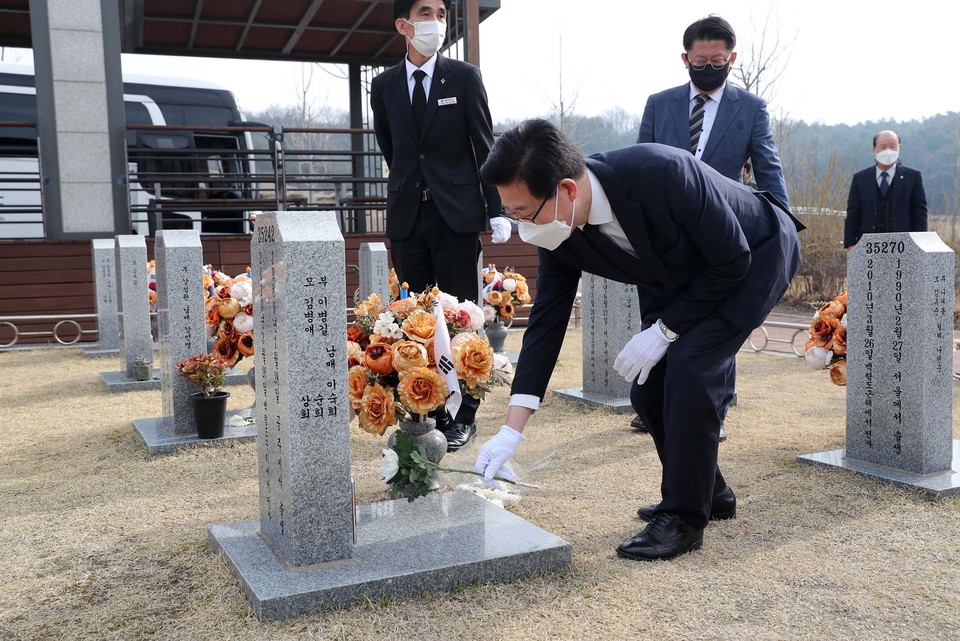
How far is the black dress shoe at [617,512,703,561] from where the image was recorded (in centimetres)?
254

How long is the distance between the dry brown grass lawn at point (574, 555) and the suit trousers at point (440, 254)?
85 cm

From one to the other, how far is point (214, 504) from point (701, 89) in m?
2.86

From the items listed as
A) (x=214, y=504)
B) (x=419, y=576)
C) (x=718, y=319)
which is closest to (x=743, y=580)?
(x=718, y=319)

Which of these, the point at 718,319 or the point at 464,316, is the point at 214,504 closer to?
the point at 464,316

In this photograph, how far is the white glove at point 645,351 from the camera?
2.51 m

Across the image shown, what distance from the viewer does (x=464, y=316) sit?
327 cm

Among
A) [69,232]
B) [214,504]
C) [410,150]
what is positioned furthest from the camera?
[69,232]

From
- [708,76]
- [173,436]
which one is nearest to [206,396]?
[173,436]

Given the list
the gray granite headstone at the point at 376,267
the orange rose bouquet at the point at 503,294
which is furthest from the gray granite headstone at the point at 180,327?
the orange rose bouquet at the point at 503,294

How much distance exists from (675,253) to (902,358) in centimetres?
156

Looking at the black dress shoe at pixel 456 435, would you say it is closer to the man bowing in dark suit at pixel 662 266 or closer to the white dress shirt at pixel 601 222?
the man bowing in dark suit at pixel 662 266

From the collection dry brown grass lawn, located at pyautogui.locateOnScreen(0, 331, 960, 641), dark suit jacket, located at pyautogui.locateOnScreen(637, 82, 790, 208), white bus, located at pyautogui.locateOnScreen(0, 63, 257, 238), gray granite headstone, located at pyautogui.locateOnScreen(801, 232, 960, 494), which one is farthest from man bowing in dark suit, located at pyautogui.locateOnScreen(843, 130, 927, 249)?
white bus, located at pyautogui.locateOnScreen(0, 63, 257, 238)

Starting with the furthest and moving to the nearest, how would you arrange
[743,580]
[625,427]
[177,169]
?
[177,169], [625,427], [743,580]

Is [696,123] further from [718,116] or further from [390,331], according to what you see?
[390,331]
